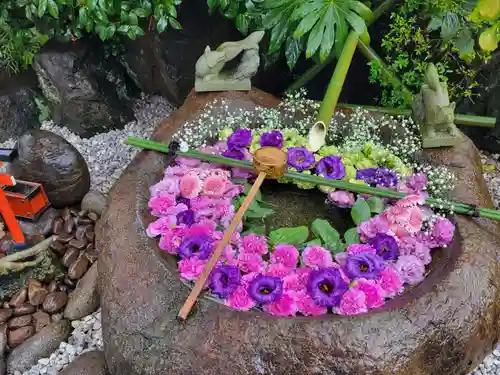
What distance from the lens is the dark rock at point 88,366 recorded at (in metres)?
2.65

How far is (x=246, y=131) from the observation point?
2852mm

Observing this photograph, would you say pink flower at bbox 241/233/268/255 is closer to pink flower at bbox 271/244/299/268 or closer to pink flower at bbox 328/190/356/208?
pink flower at bbox 271/244/299/268

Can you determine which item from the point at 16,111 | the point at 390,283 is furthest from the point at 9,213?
the point at 390,283

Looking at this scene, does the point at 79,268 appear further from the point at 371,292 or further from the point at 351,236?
the point at 371,292

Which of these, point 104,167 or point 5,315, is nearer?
point 5,315

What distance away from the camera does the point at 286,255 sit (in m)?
2.24

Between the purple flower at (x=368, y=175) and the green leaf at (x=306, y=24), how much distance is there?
94 cm

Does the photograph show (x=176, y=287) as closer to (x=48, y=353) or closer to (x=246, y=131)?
(x=246, y=131)

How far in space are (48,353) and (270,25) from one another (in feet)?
8.03

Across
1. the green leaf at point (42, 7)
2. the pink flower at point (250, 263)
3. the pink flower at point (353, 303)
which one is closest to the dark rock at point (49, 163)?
the green leaf at point (42, 7)

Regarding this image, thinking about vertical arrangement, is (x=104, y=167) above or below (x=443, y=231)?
below

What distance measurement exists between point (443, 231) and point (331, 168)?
0.65 metres

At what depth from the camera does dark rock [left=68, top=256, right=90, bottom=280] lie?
3.35 meters

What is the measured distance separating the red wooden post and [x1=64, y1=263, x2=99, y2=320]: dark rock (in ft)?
1.55
